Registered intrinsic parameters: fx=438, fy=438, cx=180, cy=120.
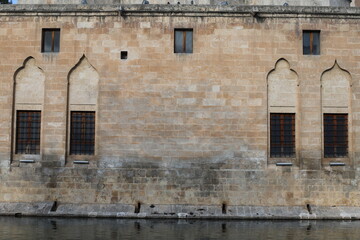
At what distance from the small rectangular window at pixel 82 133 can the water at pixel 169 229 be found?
8.56 ft

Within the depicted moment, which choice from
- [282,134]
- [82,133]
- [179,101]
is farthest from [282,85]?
[82,133]

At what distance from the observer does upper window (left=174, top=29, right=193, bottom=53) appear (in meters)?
15.9

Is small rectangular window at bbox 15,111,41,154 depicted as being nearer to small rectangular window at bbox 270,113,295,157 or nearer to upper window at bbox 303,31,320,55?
small rectangular window at bbox 270,113,295,157

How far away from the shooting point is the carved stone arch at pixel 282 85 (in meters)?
15.8

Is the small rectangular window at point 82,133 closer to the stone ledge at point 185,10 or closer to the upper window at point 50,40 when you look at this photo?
the upper window at point 50,40

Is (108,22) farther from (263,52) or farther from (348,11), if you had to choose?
(348,11)

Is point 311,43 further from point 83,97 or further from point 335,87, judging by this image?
point 83,97

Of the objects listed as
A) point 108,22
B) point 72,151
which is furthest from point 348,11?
point 72,151

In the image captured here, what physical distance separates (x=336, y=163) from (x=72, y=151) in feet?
30.8

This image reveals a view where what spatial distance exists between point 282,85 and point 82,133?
292 inches

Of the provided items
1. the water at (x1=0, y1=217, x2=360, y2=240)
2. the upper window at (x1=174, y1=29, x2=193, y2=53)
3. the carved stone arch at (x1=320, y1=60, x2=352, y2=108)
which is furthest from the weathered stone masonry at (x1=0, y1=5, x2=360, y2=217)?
the water at (x1=0, y1=217, x2=360, y2=240)

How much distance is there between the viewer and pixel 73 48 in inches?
625

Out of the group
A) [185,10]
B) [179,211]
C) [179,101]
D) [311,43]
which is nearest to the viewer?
[179,211]

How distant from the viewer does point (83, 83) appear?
1587 cm
